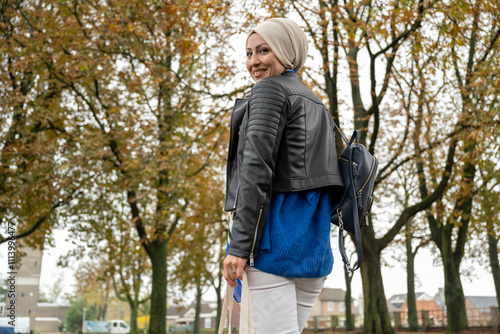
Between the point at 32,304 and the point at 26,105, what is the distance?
7.73 metres

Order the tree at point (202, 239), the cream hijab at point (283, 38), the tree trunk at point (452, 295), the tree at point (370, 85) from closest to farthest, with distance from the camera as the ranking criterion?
1. the cream hijab at point (283, 38)
2. the tree at point (370, 85)
3. the tree trunk at point (452, 295)
4. the tree at point (202, 239)

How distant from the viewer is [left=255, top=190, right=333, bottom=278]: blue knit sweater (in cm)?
218

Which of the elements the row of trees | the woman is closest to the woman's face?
the woman

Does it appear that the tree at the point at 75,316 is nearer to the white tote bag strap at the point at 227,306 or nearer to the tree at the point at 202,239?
the tree at the point at 202,239

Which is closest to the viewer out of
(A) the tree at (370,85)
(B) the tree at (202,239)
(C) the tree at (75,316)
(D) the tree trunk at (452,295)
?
(A) the tree at (370,85)

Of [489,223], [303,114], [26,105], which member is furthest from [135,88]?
[489,223]

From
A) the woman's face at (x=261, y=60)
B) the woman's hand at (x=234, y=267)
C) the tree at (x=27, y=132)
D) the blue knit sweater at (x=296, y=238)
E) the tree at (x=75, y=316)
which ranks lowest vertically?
the tree at (x=75, y=316)

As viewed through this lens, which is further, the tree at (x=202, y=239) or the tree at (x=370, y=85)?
the tree at (x=202, y=239)

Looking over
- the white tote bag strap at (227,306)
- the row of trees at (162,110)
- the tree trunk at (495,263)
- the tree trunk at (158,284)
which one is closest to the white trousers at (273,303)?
the white tote bag strap at (227,306)

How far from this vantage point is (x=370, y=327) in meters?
12.4

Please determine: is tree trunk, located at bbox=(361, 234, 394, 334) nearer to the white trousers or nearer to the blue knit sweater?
the blue knit sweater

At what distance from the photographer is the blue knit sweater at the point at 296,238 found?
2.18 meters

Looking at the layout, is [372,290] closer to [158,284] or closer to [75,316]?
[158,284]

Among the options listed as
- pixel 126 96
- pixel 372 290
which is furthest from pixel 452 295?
pixel 126 96
